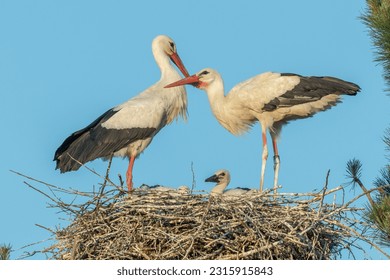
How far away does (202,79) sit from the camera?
13594mm

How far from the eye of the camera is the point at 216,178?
12609mm

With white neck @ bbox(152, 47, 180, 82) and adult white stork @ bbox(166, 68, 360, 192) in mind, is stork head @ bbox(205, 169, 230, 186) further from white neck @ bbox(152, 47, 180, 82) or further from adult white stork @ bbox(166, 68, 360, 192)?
white neck @ bbox(152, 47, 180, 82)

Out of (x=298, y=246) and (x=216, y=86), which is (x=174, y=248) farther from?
(x=216, y=86)

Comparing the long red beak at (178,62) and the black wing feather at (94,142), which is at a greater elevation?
the long red beak at (178,62)

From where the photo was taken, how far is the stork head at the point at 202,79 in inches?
532

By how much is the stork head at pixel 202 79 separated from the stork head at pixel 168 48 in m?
0.99

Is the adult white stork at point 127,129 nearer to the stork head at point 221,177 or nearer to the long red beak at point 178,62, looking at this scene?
the long red beak at point 178,62

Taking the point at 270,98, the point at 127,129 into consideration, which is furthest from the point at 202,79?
the point at 127,129

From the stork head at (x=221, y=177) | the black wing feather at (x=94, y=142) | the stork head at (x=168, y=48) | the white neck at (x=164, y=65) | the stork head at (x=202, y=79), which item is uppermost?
the stork head at (x=168, y=48)

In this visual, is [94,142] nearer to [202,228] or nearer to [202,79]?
[202,79]

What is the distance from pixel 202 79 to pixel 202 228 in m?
3.47

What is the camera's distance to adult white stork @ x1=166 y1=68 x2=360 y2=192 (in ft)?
43.1

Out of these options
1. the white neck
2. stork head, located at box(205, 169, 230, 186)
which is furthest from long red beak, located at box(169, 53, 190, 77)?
stork head, located at box(205, 169, 230, 186)

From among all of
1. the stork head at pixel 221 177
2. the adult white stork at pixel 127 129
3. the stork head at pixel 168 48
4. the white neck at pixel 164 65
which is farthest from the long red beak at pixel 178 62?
the stork head at pixel 221 177
